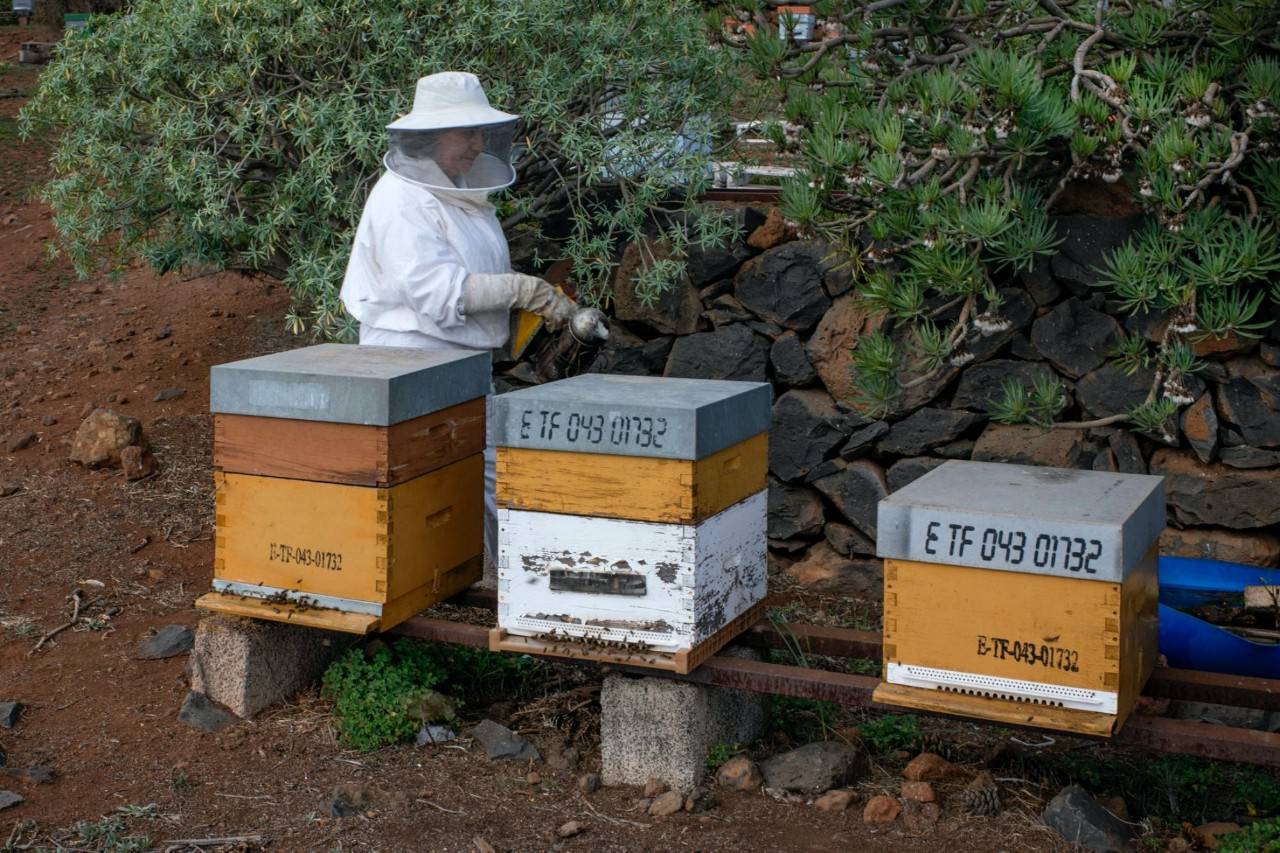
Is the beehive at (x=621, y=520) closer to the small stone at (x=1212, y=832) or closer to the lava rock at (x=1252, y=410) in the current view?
the small stone at (x=1212, y=832)

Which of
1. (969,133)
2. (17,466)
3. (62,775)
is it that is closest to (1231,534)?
(969,133)

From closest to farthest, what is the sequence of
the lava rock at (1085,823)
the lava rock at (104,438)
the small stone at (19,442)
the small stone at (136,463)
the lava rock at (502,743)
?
the lava rock at (1085,823) → the lava rock at (502,743) → the small stone at (136,463) → the lava rock at (104,438) → the small stone at (19,442)

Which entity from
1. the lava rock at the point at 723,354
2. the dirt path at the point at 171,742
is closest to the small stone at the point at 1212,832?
the dirt path at the point at 171,742

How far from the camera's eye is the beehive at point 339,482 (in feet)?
11.7

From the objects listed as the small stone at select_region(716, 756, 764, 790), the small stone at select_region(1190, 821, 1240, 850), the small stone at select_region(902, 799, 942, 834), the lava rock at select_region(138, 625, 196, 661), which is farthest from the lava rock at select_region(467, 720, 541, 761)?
the small stone at select_region(1190, 821, 1240, 850)

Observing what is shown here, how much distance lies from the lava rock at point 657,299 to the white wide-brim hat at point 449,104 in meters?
1.14

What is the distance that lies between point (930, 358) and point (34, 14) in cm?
1215

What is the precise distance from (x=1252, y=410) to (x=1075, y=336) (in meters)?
0.59

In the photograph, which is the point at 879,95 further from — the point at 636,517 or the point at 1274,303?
the point at 636,517

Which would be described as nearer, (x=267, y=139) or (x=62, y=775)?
(x=62, y=775)

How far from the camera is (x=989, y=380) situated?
15.8 ft

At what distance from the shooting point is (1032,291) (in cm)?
469

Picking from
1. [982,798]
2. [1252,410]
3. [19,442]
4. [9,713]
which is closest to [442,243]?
[9,713]

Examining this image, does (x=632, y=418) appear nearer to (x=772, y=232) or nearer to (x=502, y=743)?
(x=502, y=743)
